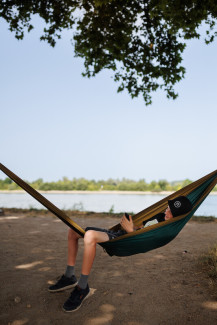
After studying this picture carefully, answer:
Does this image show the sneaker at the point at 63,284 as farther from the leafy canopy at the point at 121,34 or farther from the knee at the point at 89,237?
the leafy canopy at the point at 121,34

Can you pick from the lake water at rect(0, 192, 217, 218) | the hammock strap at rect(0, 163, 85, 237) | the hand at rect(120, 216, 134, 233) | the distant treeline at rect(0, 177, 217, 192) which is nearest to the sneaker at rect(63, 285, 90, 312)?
the hammock strap at rect(0, 163, 85, 237)

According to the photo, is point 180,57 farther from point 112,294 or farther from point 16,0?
point 112,294

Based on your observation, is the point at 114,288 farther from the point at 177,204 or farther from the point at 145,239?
the point at 177,204

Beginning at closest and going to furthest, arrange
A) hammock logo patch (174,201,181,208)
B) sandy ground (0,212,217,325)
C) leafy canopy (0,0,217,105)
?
sandy ground (0,212,217,325) → hammock logo patch (174,201,181,208) → leafy canopy (0,0,217,105)

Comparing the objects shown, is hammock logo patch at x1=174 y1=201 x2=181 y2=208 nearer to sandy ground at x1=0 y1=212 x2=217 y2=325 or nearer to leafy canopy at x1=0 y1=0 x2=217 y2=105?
sandy ground at x1=0 y1=212 x2=217 y2=325

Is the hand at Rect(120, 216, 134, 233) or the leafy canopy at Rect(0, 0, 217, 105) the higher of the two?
the leafy canopy at Rect(0, 0, 217, 105)

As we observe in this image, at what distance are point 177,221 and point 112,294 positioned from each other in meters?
0.87

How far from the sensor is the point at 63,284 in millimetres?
2381

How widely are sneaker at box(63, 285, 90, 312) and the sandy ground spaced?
44 mm

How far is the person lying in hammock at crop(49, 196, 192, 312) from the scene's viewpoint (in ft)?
6.90

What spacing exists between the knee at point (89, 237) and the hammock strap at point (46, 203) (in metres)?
0.06

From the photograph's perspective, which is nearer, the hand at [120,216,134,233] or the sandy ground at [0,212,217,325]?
the sandy ground at [0,212,217,325]

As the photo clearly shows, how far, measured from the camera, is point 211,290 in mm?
2404

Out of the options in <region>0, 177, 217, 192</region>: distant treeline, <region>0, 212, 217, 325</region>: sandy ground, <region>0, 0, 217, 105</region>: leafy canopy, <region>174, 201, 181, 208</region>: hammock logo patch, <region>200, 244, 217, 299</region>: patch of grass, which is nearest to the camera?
<region>0, 212, 217, 325</region>: sandy ground
